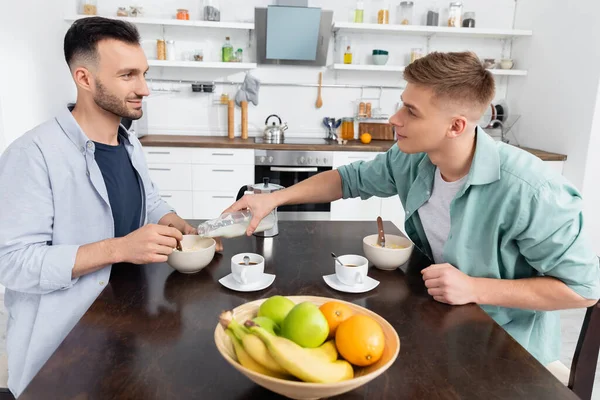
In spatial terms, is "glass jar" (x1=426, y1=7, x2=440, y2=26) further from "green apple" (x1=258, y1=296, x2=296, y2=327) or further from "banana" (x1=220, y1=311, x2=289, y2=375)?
"banana" (x1=220, y1=311, x2=289, y2=375)

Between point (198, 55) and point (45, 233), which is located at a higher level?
point (198, 55)

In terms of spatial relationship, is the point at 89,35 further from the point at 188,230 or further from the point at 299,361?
the point at 299,361

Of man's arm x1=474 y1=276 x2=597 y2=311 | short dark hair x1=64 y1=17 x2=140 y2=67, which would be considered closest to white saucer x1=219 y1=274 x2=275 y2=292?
man's arm x1=474 y1=276 x2=597 y2=311

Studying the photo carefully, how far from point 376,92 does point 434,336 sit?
3.59m

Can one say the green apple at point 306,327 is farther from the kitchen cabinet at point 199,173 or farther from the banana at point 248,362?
the kitchen cabinet at point 199,173

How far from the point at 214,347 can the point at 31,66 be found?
2886mm

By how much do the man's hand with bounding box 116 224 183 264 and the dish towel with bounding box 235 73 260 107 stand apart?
9.79ft

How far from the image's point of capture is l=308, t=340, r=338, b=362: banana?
2.28ft

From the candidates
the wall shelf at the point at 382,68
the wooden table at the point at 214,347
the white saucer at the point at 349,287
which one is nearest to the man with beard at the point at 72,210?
the wooden table at the point at 214,347

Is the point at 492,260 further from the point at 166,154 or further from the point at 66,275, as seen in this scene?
the point at 166,154

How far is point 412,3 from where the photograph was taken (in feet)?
13.0

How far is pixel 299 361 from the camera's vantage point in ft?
2.13

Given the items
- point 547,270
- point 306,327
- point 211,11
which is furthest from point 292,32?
point 306,327

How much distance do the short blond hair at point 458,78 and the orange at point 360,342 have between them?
817 mm
